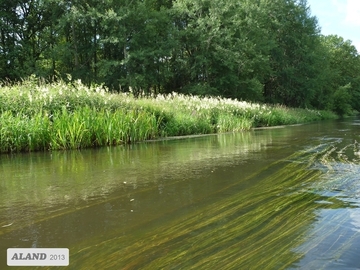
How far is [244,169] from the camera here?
4309mm

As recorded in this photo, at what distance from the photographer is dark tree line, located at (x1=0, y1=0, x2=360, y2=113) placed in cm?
2412

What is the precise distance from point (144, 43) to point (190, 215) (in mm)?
24377

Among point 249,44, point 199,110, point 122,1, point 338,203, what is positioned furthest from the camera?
point 249,44

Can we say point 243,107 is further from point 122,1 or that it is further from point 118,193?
point 122,1

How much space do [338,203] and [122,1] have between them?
25.4 m

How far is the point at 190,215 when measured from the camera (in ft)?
7.99

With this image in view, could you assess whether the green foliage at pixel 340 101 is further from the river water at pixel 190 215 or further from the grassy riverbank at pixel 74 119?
the river water at pixel 190 215

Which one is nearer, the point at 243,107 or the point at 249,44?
the point at 243,107

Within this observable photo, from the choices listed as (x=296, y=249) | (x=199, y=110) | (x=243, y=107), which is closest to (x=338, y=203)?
(x=296, y=249)

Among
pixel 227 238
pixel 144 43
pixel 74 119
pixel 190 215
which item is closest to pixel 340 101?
pixel 144 43

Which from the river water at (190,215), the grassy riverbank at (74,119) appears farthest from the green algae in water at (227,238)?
the grassy riverbank at (74,119)

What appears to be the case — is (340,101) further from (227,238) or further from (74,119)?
(227,238)

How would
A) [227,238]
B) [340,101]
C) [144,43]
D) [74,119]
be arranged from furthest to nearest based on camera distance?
1. [340,101]
2. [144,43]
3. [74,119]
4. [227,238]

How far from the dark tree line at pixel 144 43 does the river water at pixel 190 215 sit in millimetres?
19308
